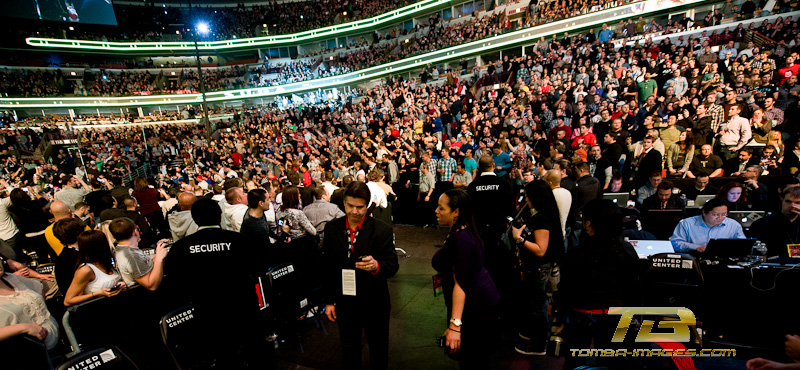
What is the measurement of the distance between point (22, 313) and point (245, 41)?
37.2 meters

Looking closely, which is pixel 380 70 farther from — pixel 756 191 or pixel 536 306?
pixel 536 306

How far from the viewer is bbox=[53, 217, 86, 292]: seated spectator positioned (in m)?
2.92

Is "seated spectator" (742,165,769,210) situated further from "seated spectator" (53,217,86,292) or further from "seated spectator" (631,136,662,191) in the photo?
"seated spectator" (53,217,86,292)

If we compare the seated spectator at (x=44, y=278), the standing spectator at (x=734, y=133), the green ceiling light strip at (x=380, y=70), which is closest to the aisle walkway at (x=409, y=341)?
the seated spectator at (x=44, y=278)

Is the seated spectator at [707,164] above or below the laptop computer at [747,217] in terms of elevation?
above

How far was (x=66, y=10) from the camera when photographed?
2888cm

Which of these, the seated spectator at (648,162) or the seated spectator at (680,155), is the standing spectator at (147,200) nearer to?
the seated spectator at (648,162)

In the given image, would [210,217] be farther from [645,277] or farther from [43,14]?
[43,14]

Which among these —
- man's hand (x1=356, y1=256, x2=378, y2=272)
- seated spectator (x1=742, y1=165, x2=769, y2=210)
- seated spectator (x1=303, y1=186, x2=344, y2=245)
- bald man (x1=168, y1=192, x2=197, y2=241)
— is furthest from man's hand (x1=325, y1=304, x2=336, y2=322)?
seated spectator (x1=742, y1=165, x2=769, y2=210)

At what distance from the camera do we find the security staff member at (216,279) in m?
2.28

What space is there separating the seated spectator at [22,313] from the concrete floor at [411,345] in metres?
1.76

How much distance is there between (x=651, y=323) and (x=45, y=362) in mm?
4121

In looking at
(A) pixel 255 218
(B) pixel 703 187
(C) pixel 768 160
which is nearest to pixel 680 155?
(C) pixel 768 160

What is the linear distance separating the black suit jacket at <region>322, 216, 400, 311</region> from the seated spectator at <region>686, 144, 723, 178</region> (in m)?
6.29
